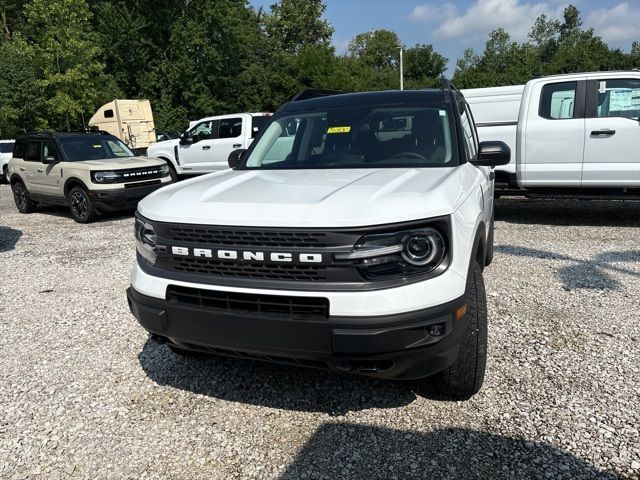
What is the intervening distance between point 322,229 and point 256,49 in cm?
4344

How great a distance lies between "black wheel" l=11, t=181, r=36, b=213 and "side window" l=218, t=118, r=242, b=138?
4.63 metres

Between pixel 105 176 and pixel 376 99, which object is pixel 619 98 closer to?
pixel 376 99

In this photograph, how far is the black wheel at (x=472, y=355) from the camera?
2.71 meters

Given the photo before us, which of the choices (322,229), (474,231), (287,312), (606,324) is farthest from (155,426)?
(606,324)

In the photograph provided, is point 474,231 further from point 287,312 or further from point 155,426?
point 155,426

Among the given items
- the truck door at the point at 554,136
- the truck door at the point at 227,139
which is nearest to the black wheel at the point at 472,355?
the truck door at the point at 554,136

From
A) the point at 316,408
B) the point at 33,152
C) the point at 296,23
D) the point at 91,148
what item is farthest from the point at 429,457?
the point at 296,23

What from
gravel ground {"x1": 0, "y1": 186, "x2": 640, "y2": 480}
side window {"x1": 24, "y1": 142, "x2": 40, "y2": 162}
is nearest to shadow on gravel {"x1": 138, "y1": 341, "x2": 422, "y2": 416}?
gravel ground {"x1": 0, "y1": 186, "x2": 640, "y2": 480}

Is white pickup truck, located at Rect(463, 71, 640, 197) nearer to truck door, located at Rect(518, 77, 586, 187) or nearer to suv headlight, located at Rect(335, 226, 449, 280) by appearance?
truck door, located at Rect(518, 77, 586, 187)

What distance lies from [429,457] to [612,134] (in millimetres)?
6284

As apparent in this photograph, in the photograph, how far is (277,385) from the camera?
127 inches

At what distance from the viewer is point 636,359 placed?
3.42 m

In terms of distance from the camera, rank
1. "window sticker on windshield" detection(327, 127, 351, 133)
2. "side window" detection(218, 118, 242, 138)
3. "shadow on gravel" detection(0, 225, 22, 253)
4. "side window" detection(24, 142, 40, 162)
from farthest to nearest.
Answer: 1. "side window" detection(218, 118, 242, 138)
2. "side window" detection(24, 142, 40, 162)
3. "shadow on gravel" detection(0, 225, 22, 253)
4. "window sticker on windshield" detection(327, 127, 351, 133)

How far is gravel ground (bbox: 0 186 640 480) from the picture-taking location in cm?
252
